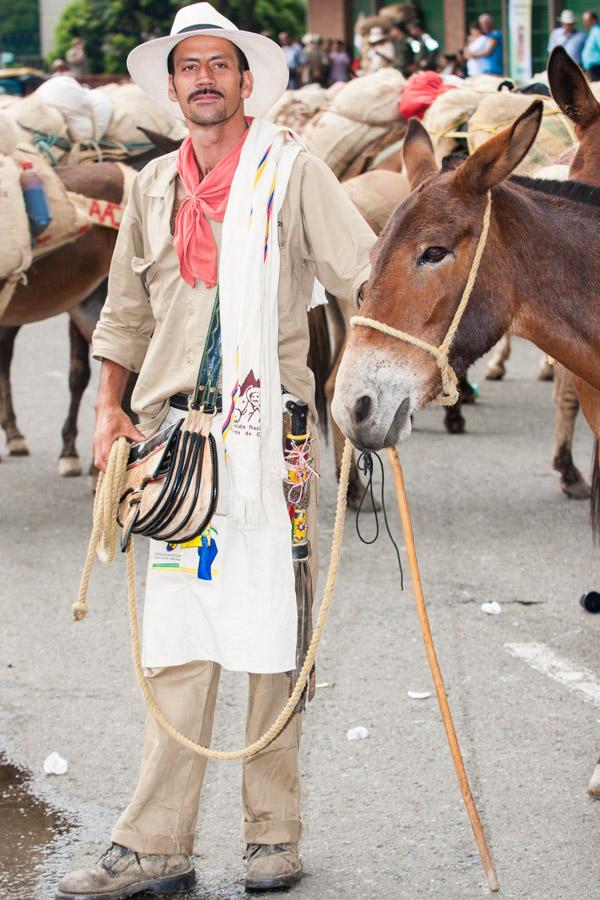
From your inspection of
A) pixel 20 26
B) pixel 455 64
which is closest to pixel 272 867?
pixel 455 64

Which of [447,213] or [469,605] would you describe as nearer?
[447,213]

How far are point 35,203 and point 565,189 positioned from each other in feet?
13.3

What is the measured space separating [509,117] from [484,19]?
45.0 ft

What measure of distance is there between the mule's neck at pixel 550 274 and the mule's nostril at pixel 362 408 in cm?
48

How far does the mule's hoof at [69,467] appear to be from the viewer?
336 inches

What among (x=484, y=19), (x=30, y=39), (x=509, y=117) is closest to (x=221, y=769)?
(x=509, y=117)

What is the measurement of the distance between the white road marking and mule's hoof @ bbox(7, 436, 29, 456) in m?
4.56

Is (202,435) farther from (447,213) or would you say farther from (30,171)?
(30,171)

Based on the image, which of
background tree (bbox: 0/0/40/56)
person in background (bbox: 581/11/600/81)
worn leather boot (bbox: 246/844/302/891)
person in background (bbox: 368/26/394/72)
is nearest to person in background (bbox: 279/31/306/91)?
person in background (bbox: 581/11/600/81)

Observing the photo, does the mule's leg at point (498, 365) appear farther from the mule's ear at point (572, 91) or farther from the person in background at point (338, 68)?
the person in background at point (338, 68)

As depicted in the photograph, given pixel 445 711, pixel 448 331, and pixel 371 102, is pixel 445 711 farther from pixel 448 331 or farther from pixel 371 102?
pixel 371 102

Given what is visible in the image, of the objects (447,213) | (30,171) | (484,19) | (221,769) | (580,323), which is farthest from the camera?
(484,19)

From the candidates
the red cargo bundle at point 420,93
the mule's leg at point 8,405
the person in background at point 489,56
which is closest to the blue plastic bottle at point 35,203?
the mule's leg at point 8,405

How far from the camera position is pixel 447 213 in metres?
3.26
